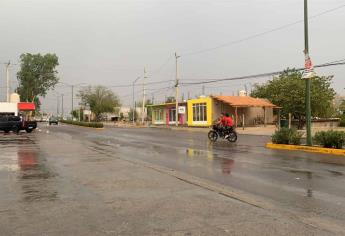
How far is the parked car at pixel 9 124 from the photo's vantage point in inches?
1618

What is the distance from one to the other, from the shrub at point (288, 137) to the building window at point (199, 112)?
1290 inches

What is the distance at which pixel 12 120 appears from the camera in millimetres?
42312

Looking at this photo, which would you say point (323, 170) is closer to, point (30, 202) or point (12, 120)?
point (30, 202)

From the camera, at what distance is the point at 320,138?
20.8 meters

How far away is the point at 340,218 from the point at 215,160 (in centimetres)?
905

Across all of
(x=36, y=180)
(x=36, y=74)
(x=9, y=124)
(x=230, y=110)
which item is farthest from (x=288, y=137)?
(x=36, y=74)

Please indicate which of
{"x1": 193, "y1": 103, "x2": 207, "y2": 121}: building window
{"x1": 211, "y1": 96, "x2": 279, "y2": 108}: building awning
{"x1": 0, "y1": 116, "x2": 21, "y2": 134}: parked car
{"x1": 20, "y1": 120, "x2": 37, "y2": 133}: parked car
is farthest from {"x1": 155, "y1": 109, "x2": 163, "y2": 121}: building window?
{"x1": 0, "y1": 116, "x2": 21, "y2": 134}: parked car

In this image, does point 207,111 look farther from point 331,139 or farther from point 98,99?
point 98,99

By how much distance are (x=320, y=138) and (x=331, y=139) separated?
2.10 feet

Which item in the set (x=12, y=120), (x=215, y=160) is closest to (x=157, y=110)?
(x=12, y=120)

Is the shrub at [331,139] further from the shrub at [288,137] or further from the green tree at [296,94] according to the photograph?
the green tree at [296,94]

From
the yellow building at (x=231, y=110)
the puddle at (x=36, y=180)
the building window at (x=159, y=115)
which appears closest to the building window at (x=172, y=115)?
the building window at (x=159, y=115)

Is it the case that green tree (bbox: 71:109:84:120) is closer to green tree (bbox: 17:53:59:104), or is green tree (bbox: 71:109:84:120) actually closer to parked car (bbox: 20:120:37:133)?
green tree (bbox: 17:53:59:104)

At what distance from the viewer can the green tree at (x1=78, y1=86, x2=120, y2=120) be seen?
109 meters
